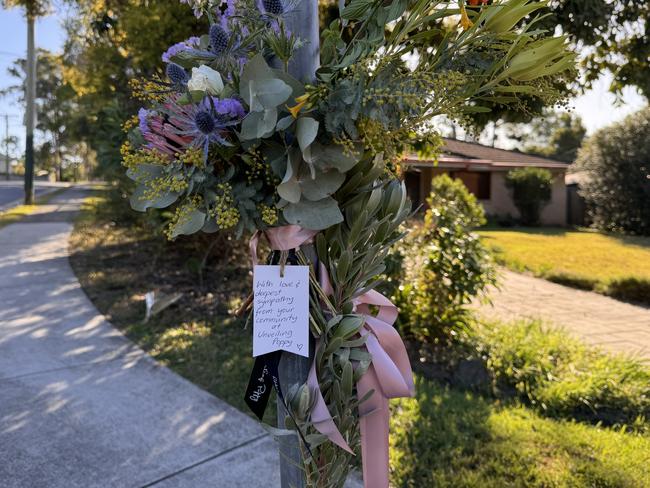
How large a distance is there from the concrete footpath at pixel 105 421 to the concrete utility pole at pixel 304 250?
125cm

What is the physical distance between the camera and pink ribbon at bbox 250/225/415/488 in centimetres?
158

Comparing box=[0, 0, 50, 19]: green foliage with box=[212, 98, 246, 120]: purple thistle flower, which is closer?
box=[212, 98, 246, 120]: purple thistle flower

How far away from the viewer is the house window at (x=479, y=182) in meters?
21.2

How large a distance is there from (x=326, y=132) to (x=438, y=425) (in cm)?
259

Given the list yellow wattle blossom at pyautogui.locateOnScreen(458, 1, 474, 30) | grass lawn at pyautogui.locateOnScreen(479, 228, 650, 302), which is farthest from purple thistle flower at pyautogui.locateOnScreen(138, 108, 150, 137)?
grass lawn at pyautogui.locateOnScreen(479, 228, 650, 302)

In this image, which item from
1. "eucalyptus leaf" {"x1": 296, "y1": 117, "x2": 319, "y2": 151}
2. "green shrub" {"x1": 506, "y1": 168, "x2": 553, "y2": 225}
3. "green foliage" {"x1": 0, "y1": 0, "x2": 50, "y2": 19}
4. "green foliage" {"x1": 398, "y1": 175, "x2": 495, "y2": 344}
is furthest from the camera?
"green shrub" {"x1": 506, "y1": 168, "x2": 553, "y2": 225}

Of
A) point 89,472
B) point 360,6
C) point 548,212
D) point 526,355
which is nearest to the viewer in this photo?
point 360,6

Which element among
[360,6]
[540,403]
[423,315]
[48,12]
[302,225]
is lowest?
[540,403]

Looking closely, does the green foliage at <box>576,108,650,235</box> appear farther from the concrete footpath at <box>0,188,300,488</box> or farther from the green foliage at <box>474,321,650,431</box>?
the concrete footpath at <box>0,188,300,488</box>

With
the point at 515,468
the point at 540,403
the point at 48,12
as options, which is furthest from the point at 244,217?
the point at 48,12

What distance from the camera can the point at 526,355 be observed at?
4.70 metres

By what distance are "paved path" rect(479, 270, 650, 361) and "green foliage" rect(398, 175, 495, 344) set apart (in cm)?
71

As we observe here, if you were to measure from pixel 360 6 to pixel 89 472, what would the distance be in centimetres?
262

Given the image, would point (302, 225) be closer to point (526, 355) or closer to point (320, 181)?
point (320, 181)
